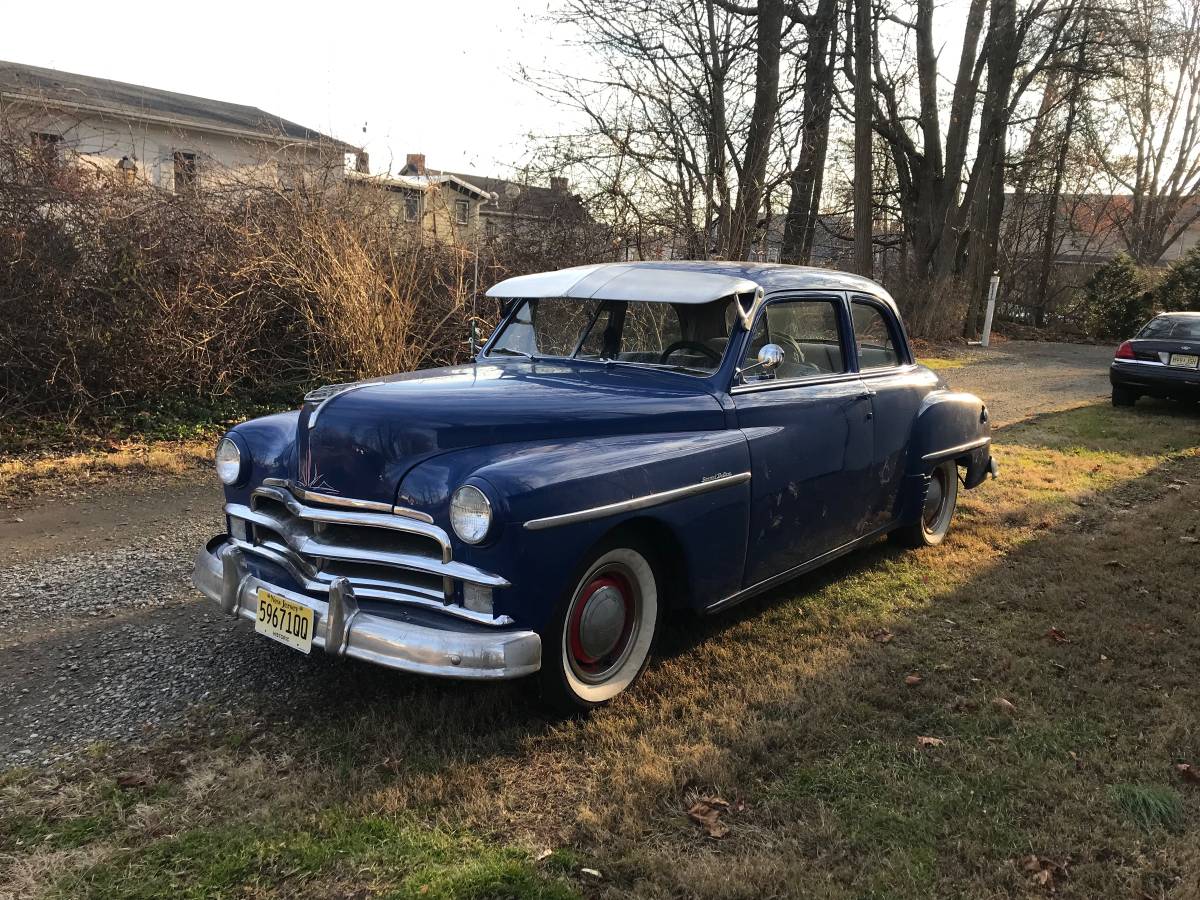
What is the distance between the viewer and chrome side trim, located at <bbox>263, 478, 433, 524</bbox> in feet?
9.77

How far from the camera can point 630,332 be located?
13.9 ft

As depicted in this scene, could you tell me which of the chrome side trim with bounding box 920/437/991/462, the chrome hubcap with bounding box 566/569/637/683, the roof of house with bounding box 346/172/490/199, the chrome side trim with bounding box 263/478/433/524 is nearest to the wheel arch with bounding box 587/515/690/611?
the chrome hubcap with bounding box 566/569/637/683

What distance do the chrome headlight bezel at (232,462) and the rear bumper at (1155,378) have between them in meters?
11.7

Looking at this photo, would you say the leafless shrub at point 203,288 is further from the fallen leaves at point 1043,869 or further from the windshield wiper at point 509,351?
the fallen leaves at point 1043,869

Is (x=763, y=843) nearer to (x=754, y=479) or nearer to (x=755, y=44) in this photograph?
(x=754, y=479)

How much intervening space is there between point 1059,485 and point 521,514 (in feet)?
20.1

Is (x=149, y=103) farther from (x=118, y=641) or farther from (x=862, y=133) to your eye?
(x=118, y=641)

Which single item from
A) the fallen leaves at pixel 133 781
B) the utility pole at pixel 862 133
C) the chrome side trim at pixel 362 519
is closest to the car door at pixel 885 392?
the chrome side trim at pixel 362 519

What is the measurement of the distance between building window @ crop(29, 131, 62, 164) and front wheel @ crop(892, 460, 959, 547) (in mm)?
8167

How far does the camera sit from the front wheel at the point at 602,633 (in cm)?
310

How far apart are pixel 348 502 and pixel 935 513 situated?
414 cm

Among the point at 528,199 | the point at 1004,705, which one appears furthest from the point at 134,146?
the point at 1004,705

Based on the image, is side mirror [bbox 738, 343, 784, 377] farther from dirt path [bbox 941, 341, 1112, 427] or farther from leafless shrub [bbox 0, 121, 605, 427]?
dirt path [bbox 941, 341, 1112, 427]

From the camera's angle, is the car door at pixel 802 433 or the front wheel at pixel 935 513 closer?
the car door at pixel 802 433
